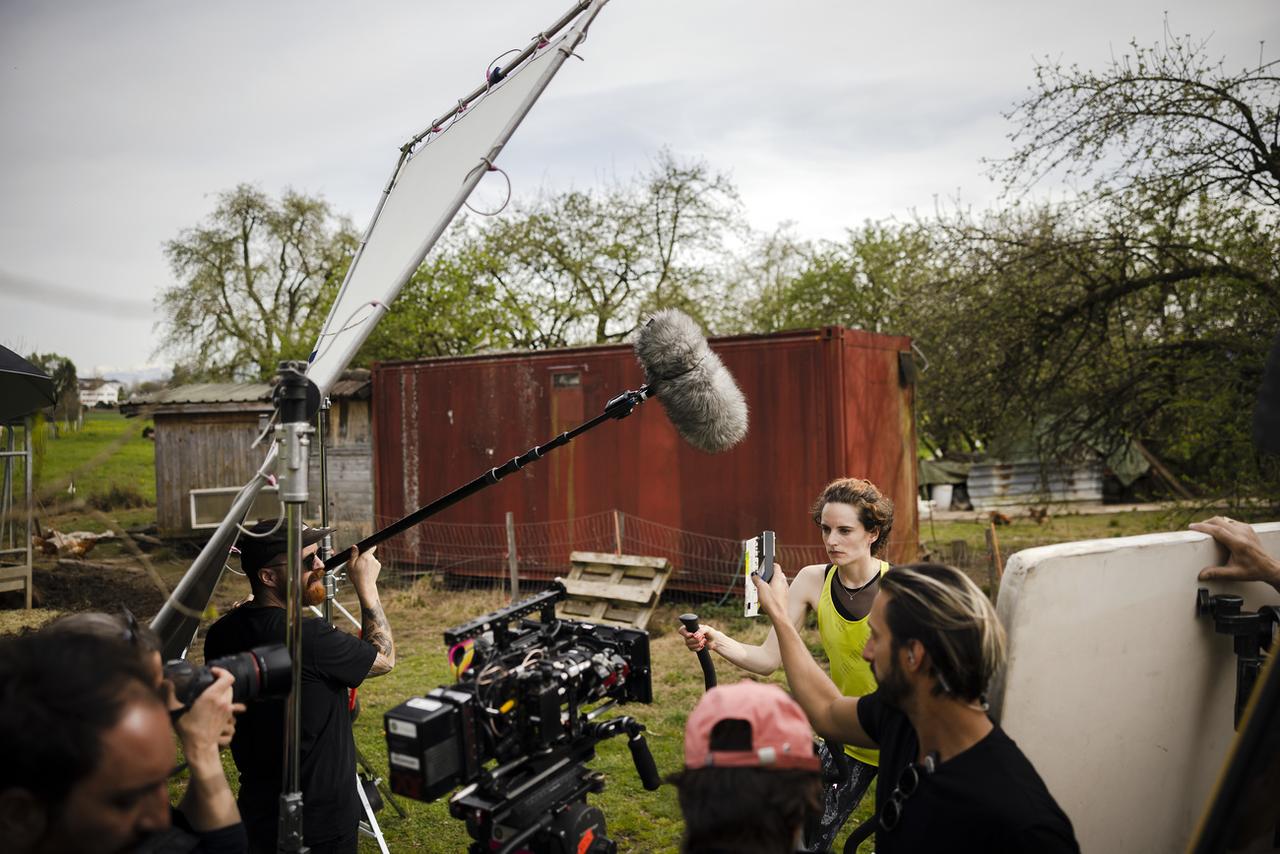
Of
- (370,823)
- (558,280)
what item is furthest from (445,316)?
(370,823)

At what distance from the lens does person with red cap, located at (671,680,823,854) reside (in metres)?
1.52

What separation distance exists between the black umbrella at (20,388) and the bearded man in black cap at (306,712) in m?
2.54

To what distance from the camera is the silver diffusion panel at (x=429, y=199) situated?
2.42 m

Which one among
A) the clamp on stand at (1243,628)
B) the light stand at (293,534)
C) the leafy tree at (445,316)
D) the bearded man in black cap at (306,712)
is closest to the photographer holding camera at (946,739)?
the clamp on stand at (1243,628)

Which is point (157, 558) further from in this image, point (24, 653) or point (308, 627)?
point (24, 653)

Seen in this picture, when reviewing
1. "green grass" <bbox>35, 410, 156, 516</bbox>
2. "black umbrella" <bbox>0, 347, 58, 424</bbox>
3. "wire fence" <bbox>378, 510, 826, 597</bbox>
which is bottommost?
"wire fence" <bbox>378, 510, 826, 597</bbox>

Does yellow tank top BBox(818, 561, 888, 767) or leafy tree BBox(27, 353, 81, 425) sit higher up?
leafy tree BBox(27, 353, 81, 425)

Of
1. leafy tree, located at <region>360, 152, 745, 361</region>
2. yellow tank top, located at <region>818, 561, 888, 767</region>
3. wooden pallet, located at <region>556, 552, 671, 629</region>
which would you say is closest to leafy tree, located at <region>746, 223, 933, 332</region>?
leafy tree, located at <region>360, 152, 745, 361</region>

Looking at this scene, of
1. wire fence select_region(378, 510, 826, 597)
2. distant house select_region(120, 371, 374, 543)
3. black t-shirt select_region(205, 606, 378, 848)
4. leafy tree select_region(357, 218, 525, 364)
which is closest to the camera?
black t-shirt select_region(205, 606, 378, 848)

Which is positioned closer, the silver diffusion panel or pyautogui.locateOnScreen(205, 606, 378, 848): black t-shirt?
the silver diffusion panel

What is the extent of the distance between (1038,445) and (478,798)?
10.6 meters

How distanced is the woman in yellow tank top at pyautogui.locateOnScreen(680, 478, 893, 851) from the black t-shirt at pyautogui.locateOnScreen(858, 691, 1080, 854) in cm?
110

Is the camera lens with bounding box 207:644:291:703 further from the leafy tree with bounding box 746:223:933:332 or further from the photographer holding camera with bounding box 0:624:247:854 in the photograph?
the leafy tree with bounding box 746:223:933:332

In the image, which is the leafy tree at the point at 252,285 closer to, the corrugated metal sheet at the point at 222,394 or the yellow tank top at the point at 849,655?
the corrugated metal sheet at the point at 222,394
